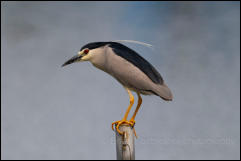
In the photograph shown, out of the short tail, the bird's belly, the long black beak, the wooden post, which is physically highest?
the long black beak

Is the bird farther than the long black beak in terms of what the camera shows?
No

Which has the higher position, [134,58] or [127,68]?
[134,58]

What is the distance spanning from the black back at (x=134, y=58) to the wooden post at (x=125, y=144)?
52cm

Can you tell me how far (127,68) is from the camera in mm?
3133

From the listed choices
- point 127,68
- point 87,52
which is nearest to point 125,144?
point 127,68

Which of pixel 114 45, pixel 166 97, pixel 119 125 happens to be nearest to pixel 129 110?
pixel 119 125

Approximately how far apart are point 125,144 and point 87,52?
3.06 feet

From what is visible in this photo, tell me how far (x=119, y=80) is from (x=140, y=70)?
8.6 inches

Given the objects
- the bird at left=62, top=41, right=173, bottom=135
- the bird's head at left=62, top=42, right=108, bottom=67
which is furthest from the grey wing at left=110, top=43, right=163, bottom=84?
the bird's head at left=62, top=42, right=108, bottom=67

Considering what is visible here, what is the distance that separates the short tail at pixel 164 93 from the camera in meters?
3.08

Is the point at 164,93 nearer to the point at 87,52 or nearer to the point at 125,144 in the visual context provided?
the point at 125,144

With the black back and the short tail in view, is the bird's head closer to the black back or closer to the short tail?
the black back

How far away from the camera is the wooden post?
3121 mm

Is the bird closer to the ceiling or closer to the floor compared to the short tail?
closer to the ceiling
